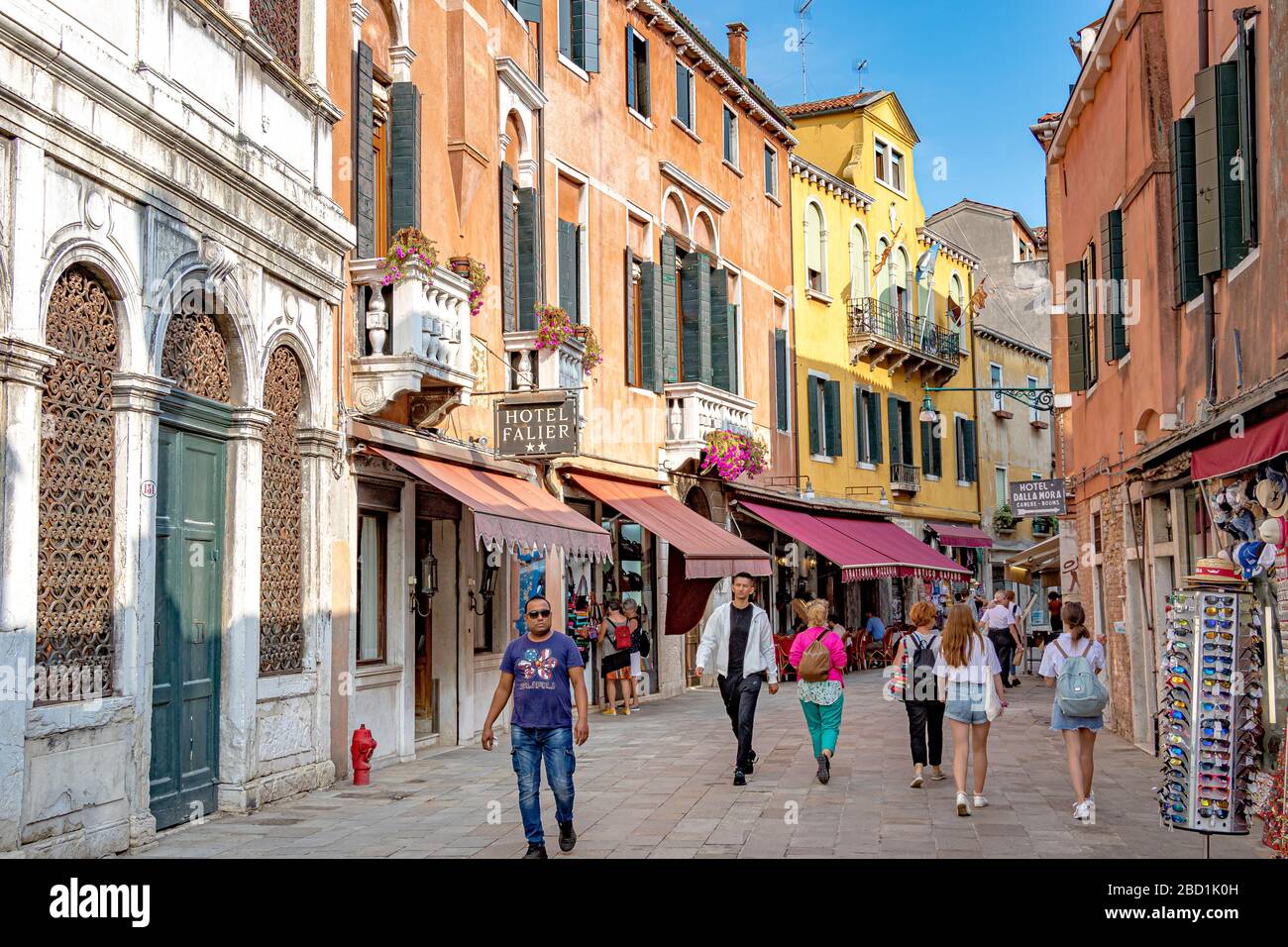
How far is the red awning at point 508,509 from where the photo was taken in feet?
41.2

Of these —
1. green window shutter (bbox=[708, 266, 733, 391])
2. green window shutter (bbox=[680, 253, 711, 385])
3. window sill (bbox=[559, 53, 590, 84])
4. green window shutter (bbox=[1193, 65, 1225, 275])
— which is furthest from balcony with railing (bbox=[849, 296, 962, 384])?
green window shutter (bbox=[1193, 65, 1225, 275])

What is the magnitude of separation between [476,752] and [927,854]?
6.79 m

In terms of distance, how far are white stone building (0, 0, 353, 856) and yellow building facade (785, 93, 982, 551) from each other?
17039 mm

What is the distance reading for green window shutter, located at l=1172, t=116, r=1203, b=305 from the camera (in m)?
10.7

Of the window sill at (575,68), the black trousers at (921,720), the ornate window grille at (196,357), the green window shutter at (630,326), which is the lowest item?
the black trousers at (921,720)

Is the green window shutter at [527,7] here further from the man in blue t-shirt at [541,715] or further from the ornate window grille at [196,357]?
the man in blue t-shirt at [541,715]

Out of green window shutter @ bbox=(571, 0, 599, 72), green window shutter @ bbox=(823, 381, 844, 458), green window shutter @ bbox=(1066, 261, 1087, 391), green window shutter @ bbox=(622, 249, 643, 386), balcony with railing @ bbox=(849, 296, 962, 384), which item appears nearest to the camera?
green window shutter @ bbox=(1066, 261, 1087, 391)

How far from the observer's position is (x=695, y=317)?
21.7m

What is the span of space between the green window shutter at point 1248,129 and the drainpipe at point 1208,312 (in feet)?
3.21

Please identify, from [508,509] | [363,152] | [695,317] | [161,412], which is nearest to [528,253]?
[363,152]

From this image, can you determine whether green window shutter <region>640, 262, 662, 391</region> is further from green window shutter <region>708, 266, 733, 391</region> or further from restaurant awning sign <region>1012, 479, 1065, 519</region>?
restaurant awning sign <region>1012, 479, 1065, 519</region>

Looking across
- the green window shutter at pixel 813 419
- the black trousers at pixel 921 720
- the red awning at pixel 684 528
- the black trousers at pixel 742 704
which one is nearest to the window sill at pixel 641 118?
the red awning at pixel 684 528
